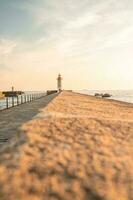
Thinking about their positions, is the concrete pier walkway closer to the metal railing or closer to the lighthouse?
the metal railing

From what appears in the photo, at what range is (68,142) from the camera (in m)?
5.71

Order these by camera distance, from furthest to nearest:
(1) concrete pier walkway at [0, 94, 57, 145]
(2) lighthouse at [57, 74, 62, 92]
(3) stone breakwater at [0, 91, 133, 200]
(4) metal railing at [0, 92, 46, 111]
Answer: (2) lighthouse at [57, 74, 62, 92] → (4) metal railing at [0, 92, 46, 111] → (1) concrete pier walkway at [0, 94, 57, 145] → (3) stone breakwater at [0, 91, 133, 200]

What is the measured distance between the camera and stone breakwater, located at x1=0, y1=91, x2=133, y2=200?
4.23m

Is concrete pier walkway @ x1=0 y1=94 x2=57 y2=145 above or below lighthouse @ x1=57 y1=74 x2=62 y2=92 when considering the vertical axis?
below

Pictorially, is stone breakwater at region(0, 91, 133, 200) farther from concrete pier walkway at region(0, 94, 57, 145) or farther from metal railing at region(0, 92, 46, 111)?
metal railing at region(0, 92, 46, 111)

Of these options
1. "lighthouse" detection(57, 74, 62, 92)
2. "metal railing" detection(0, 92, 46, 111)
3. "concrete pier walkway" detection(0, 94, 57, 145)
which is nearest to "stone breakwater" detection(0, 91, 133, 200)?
"concrete pier walkway" detection(0, 94, 57, 145)

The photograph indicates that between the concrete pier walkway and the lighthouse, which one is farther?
the lighthouse

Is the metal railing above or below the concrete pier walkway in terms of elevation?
below

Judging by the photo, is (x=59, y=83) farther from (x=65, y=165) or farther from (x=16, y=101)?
(x=65, y=165)

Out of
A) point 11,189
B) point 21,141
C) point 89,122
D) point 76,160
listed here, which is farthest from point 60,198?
point 89,122

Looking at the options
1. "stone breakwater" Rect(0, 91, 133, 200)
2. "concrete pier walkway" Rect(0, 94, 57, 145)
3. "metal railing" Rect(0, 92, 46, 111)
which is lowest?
"metal railing" Rect(0, 92, 46, 111)

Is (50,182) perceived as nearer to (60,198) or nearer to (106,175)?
(60,198)

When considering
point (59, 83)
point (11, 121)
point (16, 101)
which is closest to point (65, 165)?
point (11, 121)

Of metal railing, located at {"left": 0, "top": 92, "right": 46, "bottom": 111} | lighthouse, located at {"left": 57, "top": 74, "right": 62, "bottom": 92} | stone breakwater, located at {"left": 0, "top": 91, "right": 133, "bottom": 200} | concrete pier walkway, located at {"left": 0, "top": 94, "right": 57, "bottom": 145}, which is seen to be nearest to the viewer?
stone breakwater, located at {"left": 0, "top": 91, "right": 133, "bottom": 200}
